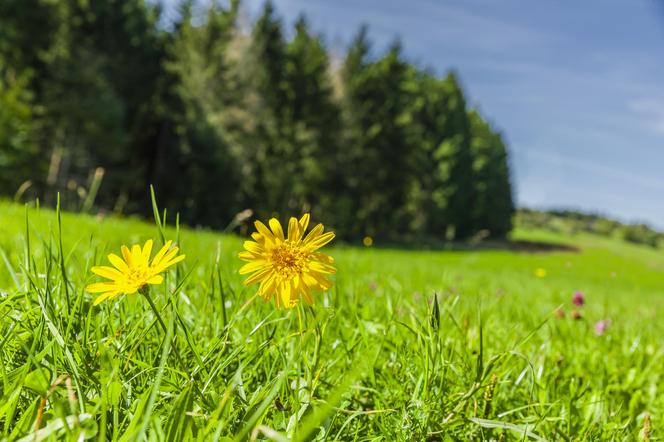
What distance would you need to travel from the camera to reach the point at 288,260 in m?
0.80

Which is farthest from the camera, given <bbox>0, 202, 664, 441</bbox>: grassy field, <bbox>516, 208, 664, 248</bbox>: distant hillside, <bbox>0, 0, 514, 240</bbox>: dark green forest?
<bbox>516, 208, 664, 248</bbox>: distant hillside

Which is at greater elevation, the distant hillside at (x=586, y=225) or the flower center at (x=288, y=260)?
the distant hillside at (x=586, y=225)

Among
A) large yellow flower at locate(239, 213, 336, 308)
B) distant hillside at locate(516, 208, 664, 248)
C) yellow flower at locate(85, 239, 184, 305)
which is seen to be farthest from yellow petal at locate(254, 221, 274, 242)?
distant hillside at locate(516, 208, 664, 248)

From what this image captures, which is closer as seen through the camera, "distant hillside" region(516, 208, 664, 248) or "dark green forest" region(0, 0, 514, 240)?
"dark green forest" region(0, 0, 514, 240)

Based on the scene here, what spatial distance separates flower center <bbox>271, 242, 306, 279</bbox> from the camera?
79 centimetres

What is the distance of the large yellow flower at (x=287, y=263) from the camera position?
778 mm

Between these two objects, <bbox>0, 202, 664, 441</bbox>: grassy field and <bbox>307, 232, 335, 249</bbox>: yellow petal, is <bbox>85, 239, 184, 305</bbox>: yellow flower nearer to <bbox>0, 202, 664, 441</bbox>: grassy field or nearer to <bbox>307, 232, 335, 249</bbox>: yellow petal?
<bbox>0, 202, 664, 441</bbox>: grassy field

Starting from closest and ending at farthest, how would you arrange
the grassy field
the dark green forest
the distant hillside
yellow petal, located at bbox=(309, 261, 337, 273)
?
the grassy field < yellow petal, located at bbox=(309, 261, 337, 273) < the dark green forest < the distant hillside

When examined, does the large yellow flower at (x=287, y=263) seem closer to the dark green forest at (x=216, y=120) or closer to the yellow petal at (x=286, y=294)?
the yellow petal at (x=286, y=294)

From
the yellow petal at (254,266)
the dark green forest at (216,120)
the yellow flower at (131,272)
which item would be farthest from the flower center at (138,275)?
the dark green forest at (216,120)

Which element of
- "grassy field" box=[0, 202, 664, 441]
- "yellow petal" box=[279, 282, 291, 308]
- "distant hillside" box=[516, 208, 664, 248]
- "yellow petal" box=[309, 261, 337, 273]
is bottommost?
"grassy field" box=[0, 202, 664, 441]

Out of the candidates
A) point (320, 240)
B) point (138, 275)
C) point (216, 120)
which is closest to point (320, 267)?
point (320, 240)

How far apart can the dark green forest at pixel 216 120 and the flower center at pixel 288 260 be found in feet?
65.1

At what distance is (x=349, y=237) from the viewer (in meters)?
34.0
